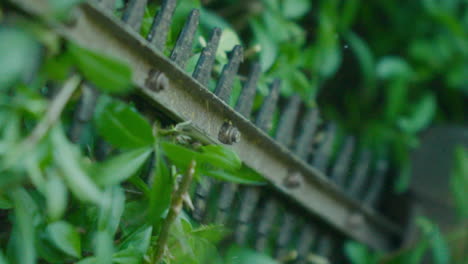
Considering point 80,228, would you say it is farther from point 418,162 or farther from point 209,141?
point 418,162

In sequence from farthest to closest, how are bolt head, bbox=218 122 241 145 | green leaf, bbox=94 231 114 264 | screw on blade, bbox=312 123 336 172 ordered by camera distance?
screw on blade, bbox=312 123 336 172, bolt head, bbox=218 122 241 145, green leaf, bbox=94 231 114 264

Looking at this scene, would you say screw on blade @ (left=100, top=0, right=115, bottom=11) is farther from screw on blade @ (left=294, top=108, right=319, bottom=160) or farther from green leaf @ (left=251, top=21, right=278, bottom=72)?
screw on blade @ (left=294, top=108, right=319, bottom=160)

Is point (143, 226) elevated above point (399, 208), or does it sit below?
below

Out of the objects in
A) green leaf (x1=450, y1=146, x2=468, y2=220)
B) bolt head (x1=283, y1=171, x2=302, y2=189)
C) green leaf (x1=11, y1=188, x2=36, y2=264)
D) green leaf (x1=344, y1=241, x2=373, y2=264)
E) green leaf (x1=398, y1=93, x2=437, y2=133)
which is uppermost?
green leaf (x1=398, y1=93, x2=437, y2=133)

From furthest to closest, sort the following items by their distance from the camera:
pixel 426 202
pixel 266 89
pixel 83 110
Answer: pixel 426 202 < pixel 266 89 < pixel 83 110

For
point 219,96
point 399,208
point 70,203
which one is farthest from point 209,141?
point 399,208

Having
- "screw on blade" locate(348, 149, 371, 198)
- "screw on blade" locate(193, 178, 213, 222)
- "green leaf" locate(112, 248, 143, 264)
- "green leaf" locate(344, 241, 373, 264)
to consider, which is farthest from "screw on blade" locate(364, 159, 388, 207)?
"green leaf" locate(112, 248, 143, 264)
